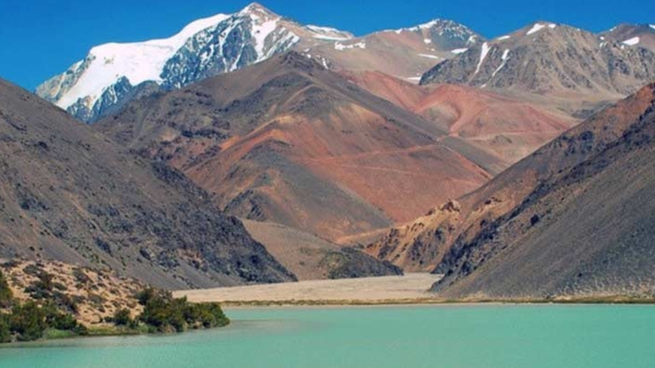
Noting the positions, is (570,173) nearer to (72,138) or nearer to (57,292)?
(72,138)

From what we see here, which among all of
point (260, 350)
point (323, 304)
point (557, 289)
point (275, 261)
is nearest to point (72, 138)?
point (275, 261)

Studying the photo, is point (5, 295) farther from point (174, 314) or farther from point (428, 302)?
point (428, 302)

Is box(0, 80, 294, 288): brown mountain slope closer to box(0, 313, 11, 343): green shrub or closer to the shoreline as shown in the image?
the shoreline

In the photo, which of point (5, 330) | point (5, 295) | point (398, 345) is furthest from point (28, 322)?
point (398, 345)

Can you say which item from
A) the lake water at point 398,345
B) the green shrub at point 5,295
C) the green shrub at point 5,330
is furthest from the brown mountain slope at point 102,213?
the lake water at point 398,345

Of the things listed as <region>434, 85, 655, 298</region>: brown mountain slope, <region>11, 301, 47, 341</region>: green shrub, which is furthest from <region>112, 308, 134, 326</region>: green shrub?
<region>434, 85, 655, 298</region>: brown mountain slope

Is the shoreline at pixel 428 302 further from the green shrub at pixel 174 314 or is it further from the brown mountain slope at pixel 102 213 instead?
the green shrub at pixel 174 314
